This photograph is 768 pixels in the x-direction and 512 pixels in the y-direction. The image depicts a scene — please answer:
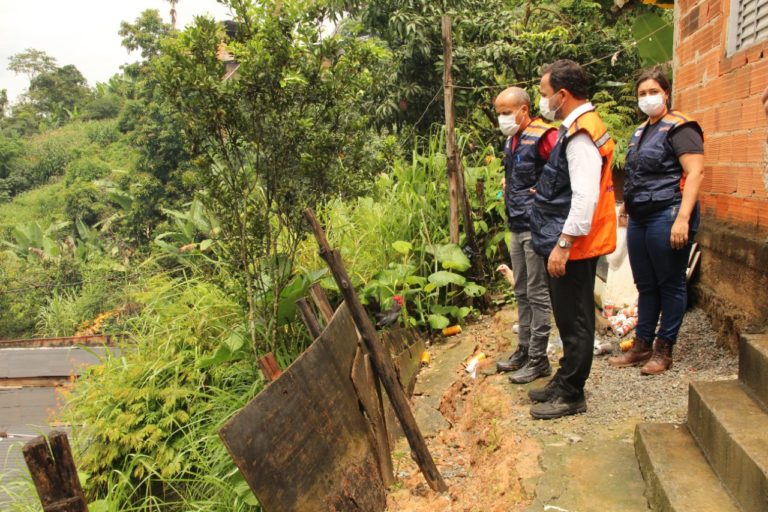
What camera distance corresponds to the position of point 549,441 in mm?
3107

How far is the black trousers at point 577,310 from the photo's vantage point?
9.98ft

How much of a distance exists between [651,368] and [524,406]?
0.81 metres

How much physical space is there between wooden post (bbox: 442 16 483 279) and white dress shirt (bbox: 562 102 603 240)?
2.82 m

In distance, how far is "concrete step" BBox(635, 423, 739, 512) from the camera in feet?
7.18

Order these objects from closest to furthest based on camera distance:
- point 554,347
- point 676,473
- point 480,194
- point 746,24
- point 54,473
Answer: point 54,473 < point 676,473 < point 746,24 < point 554,347 < point 480,194

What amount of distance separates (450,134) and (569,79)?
271cm

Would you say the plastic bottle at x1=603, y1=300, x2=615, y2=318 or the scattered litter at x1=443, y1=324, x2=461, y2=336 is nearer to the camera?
the plastic bottle at x1=603, y1=300, x2=615, y2=318

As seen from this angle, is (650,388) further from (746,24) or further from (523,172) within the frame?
(746,24)

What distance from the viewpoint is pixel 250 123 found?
3953 mm

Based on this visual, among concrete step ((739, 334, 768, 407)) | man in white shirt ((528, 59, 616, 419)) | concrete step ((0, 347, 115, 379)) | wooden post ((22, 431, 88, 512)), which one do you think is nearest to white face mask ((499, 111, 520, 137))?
man in white shirt ((528, 59, 616, 419))

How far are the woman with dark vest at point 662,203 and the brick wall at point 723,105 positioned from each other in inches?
17.3

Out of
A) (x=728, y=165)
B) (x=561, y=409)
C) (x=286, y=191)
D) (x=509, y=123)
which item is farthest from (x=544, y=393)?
(x=286, y=191)

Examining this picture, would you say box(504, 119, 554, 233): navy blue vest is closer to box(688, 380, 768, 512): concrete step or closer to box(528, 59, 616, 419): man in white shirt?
box(528, 59, 616, 419): man in white shirt

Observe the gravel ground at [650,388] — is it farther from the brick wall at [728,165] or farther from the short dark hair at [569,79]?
the short dark hair at [569,79]
